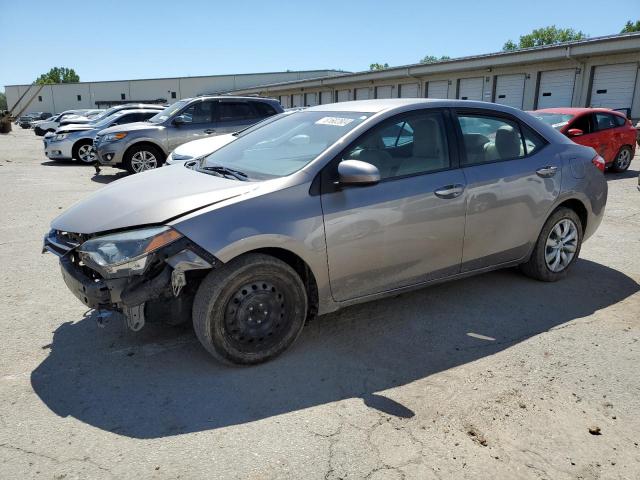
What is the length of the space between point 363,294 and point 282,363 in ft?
2.49

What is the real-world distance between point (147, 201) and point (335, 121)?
5.08ft

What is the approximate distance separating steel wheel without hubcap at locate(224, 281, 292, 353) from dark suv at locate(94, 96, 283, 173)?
8913mm

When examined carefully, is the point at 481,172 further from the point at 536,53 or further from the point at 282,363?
the point at 536,53

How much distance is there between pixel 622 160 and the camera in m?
12.6

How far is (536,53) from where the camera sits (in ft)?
80.1

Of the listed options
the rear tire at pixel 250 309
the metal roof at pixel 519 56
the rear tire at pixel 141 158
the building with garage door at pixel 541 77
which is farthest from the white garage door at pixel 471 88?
the rear tire at pixel 250 309

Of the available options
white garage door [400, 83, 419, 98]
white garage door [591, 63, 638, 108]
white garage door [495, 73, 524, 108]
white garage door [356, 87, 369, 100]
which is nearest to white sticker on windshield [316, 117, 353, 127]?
white garage door [591, 63, 638, 108]

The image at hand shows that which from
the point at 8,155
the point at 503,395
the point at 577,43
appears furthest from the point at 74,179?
the point at 577,43

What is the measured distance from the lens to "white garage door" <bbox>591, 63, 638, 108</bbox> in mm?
21656

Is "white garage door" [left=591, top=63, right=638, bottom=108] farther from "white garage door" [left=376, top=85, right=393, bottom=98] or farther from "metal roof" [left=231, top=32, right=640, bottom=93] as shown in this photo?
"white garage door" [left=376, top=85, right=393, bottom=98]

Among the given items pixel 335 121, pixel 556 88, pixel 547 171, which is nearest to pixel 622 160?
pixel 547 171

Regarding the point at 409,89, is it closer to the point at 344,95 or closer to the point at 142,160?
the point at 344,95

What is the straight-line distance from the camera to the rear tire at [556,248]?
4.77m

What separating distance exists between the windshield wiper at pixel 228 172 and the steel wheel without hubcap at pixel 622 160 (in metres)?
11.7
